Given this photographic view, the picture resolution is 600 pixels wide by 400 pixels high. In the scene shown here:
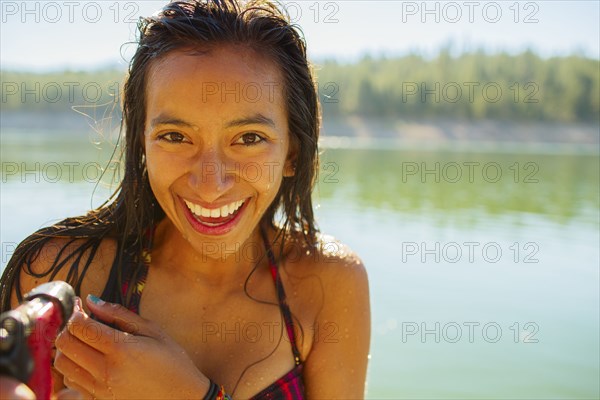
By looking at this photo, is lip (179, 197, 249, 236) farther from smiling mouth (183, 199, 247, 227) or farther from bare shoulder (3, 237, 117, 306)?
bare shoulder (3, 237, 117, 306)

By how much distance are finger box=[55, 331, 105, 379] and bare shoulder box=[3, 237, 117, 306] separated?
0.36 m

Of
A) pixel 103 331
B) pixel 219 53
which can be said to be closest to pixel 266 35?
pixel 219 53

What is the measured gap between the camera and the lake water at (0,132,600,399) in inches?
164

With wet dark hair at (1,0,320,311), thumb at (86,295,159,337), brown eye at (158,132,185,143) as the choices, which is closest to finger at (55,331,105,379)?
thumb at (86,295,159,337)

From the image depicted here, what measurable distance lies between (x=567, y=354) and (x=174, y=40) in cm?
380

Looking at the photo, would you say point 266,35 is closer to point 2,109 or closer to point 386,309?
point 386,309

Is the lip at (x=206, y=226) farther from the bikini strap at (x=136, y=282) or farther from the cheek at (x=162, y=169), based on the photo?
the bikini strap at (x=136, y=282)

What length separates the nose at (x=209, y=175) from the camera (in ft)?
5.69

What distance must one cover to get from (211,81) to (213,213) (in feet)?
1.21

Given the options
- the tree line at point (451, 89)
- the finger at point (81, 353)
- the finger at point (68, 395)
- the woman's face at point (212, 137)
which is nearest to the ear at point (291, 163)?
the woman's face at point (212, 137)

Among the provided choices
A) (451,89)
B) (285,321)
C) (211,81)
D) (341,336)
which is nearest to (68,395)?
(211,81)

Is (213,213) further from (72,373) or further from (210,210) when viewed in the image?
(72,373)

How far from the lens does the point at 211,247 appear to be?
1902mm

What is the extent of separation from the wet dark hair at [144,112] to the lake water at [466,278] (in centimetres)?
44
